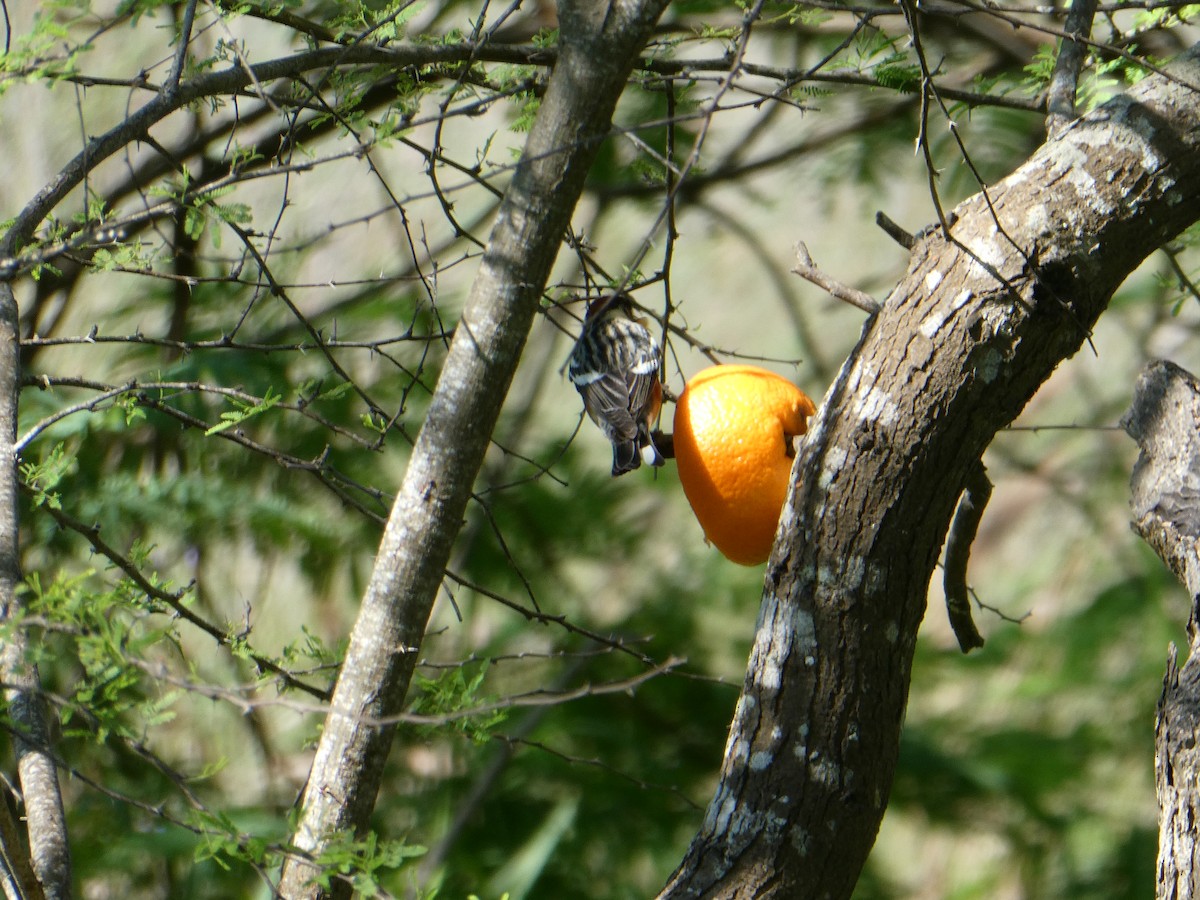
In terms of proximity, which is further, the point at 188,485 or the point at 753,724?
the point at 188,485

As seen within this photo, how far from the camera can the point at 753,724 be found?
1.57 m

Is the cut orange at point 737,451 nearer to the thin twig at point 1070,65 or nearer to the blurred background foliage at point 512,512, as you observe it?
the blurred background foliage at point 512,512

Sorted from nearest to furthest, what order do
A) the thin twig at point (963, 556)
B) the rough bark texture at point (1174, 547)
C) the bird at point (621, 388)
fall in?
the rough bark texture at point (1174, 547) < the thin twig at point (963, 556) < the bird at point (621, 388)

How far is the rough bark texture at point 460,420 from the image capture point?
149 cm

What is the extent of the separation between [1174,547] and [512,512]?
2468 mm

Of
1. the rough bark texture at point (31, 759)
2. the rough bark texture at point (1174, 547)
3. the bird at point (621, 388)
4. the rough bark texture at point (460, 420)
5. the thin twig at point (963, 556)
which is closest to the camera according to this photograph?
the rough bark texture at point (31, 759)

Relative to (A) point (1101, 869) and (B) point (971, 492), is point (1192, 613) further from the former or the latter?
(A) point (1101, 869)

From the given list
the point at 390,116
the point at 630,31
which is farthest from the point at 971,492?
the point at 390,116

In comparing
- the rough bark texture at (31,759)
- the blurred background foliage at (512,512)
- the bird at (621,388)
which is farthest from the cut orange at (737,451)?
the rough bark texture at (31,759)

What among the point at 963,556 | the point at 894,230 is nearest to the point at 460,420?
the point at 894,230

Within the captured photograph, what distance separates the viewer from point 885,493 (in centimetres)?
155

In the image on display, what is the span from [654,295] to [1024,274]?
5288 millimetres

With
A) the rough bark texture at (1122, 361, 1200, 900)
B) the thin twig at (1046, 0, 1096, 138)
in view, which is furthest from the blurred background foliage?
the rough bark texture at (1122, 361, 1200, 900)

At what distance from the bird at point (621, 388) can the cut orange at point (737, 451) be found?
32 centimetres
